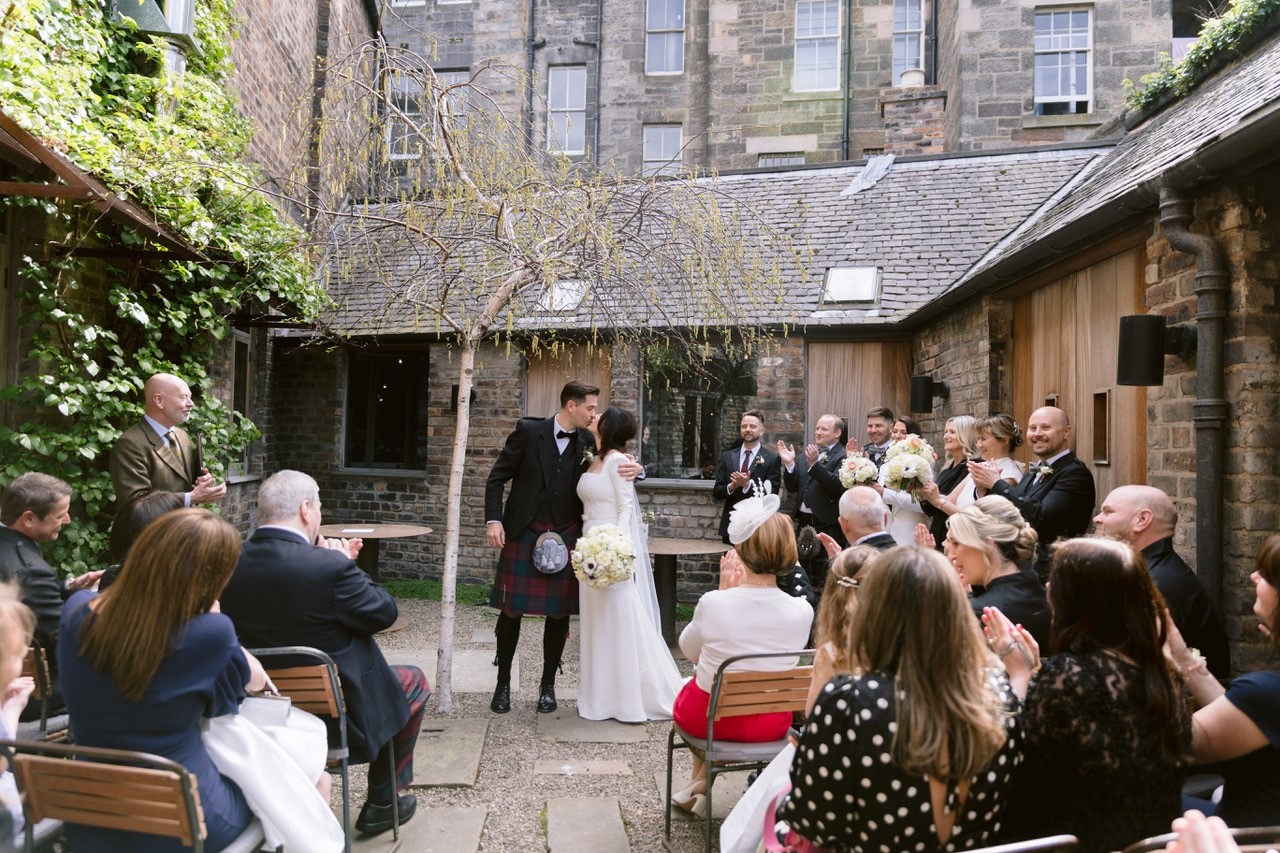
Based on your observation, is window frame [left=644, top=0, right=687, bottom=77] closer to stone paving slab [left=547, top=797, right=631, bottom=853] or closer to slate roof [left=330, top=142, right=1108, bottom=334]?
slate roof [left=330, top=142, right=1108, bottom=334]

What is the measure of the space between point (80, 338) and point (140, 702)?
14.9 feet

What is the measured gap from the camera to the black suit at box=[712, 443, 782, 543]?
8.35 meters

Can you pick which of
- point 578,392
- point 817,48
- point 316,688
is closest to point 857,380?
point 578,392

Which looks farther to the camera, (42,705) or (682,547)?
(682,547)

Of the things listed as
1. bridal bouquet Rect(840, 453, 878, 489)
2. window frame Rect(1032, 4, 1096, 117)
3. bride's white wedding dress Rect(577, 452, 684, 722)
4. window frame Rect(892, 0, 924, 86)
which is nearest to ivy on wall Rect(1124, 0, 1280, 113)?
bridal bouquet Rect(840, 453, 878, 489)

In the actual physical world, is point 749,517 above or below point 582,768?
above

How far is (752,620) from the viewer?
3756mm

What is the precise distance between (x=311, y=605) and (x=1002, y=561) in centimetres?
261

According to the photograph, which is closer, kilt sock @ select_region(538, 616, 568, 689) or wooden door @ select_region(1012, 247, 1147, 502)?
wooden door @ select_region(1012, 247, 1147, 502)

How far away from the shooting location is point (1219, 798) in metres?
2.50

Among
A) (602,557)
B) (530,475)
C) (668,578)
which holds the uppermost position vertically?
(530,475)

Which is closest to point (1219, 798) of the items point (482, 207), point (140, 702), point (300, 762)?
point (300, 762)

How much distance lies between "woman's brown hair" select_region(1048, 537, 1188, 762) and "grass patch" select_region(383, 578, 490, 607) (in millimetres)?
8131

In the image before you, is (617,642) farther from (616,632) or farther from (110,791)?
(110,791)
